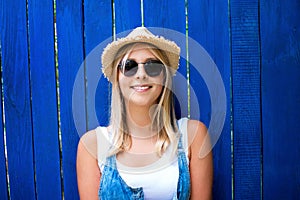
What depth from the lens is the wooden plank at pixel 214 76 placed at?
2.20 meters

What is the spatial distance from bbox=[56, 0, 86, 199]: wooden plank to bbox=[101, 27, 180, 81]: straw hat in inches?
10.4

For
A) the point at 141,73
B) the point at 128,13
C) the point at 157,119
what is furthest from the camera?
the point at 128,13

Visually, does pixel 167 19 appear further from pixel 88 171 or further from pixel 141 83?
pixel 88 171

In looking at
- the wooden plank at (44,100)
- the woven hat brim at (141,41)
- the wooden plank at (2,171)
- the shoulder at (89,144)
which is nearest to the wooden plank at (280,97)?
the woven hat brim at (141,41)

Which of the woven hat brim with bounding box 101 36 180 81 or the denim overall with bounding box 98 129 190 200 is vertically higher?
the woven hat brim with bounding box 101 36 180 81

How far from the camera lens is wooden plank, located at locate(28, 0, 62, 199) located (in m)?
2.19

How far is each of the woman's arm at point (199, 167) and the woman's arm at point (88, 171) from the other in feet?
1.39

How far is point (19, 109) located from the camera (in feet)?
7.30

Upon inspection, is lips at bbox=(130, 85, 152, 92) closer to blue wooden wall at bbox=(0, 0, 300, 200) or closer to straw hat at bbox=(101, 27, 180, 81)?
straw hat at bbox=(101, 27, 180, 81)

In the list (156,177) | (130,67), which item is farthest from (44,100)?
(156,177)

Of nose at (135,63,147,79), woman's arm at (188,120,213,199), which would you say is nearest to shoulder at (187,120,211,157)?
woman's arm at (188,120,213,199)

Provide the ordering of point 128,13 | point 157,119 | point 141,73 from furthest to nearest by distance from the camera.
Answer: point 128,13 → point 157,119 → point 141,73

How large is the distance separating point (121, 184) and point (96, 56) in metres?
0.65

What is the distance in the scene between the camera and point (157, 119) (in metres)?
2.02
